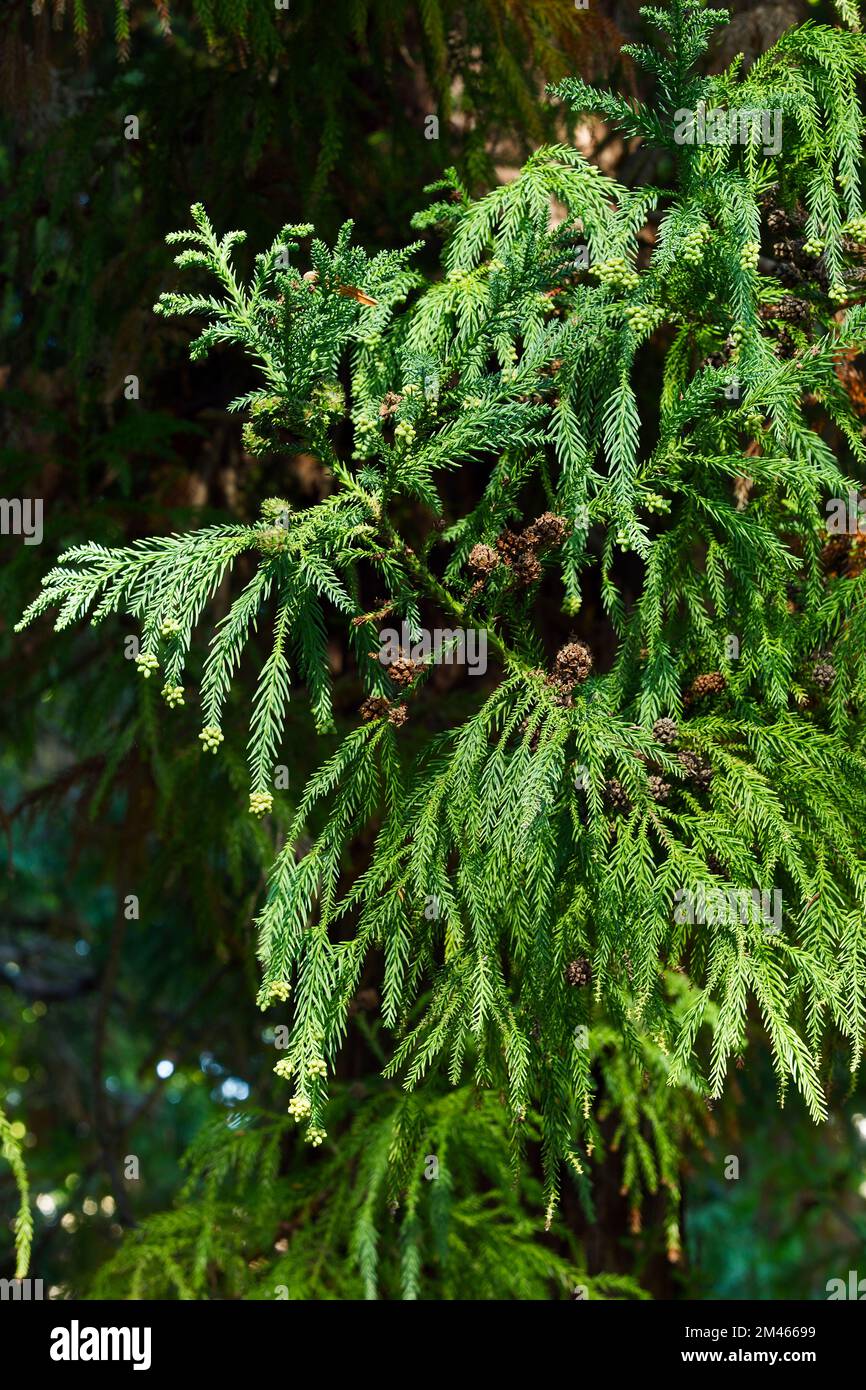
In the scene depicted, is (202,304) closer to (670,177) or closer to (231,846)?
(231,846)

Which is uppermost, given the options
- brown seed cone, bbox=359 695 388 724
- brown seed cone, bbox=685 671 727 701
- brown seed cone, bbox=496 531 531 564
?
brown seed cone, bbox=496 531 531 564

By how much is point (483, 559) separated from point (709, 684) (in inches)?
14.2

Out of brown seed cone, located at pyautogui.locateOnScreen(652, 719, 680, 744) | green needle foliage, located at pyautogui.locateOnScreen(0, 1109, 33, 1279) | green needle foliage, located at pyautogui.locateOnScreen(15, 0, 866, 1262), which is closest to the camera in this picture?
green needle foliage, located at pyautogui.locateOnScreen(15, 0, 866, 1262)

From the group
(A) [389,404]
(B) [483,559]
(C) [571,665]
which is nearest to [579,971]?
(C) [571,665]

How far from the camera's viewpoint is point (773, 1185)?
7.07m

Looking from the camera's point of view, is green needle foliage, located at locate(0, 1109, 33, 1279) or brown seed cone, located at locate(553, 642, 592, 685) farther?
green needle foliage, located at locate(0, 1109, 33, 1279)

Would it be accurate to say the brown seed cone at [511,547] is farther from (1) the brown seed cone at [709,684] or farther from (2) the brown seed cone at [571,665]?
(1) the brown seed cone at [709,684]

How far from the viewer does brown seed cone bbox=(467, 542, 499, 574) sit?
5.77ft

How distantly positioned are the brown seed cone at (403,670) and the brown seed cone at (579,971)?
419 millimetres

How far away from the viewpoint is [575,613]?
1.82 metres

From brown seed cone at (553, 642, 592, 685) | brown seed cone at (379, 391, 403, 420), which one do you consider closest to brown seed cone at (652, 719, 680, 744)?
brown seed cone at (553, 642, 592, 685)

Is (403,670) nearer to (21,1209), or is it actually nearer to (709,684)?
(709,684)

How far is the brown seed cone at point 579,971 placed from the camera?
1.75 meters

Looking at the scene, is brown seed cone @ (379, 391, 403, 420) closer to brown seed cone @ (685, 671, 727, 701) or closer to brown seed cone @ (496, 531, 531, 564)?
brown seed cone @ (496, 531, 531, 564)
